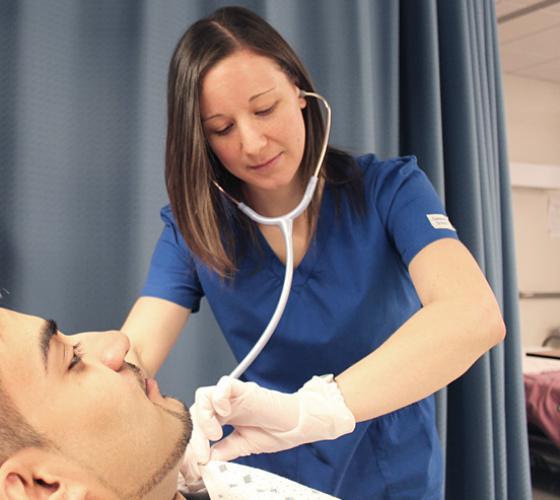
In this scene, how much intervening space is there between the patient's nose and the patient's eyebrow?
0.35ft

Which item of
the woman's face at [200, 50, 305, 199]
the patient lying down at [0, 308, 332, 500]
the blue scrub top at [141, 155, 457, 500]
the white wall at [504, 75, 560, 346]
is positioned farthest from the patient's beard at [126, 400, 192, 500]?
the white wall at [504, 75, 560, 346]

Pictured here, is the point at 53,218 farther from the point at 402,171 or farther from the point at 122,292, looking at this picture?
the point at 402,171

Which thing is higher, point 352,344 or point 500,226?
point 500,226

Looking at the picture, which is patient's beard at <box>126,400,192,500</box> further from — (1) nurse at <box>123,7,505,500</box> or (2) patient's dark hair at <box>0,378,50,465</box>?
(2) patient's dark hair at <box>0,378,50,465</box>

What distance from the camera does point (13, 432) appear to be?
0.87 m

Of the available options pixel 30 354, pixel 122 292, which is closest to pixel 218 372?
pixel 122 292

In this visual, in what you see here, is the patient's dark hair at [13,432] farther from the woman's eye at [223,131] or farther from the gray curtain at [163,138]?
the gray curtain at [163,138]

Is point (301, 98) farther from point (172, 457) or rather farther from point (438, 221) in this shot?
point (172, 457)

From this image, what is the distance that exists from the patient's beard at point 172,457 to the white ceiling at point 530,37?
3.02 metres

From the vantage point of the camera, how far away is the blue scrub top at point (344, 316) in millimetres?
1323

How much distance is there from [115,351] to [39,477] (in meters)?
0.25

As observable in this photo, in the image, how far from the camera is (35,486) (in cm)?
86

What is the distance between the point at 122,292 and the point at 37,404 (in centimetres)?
87

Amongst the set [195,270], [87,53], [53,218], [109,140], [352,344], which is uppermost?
[87,53]
